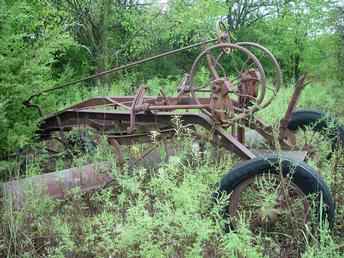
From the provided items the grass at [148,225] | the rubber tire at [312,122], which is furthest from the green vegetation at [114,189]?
the rubber tire at [312,122]

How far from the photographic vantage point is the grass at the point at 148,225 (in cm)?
277

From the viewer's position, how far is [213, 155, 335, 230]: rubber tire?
3002 millimetres

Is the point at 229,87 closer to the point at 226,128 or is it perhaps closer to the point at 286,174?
the point at 226,128

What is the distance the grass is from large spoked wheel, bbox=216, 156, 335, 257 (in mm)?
100

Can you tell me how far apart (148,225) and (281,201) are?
99cm

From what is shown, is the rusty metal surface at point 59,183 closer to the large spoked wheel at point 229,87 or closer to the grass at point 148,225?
the grass at point 148,225

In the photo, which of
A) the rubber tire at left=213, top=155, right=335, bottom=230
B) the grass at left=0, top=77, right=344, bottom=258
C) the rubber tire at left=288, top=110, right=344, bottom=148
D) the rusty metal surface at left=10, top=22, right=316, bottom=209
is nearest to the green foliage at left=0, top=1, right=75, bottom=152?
the rusty metal surface at left=10, top=22, right=316, bottom=209

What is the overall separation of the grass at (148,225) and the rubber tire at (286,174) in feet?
0.46

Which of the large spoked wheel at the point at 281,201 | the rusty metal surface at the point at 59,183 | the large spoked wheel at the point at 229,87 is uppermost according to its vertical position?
the large spoked wheel at the point at 229,87

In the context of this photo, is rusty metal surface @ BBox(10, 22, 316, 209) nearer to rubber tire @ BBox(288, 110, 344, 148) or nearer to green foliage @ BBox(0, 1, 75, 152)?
green foliage @ BBox(0, 1, 75, 152)

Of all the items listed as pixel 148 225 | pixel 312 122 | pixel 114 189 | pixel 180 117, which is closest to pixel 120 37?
pixel 312 122

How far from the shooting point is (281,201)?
3.10m

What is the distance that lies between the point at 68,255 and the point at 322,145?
2694mm

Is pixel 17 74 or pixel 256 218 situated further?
pixel 17 74
